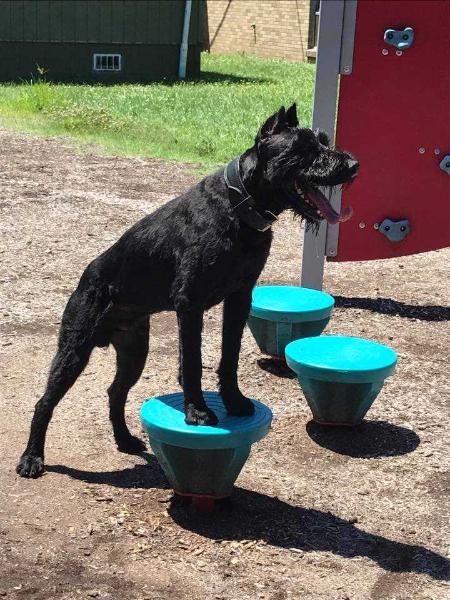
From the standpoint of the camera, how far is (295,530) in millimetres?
4641

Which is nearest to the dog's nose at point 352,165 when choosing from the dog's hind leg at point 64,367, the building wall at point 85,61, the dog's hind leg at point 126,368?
the dog's hind leg at point 126,368

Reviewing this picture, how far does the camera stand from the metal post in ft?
25.0

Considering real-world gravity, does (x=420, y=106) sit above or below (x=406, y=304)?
above

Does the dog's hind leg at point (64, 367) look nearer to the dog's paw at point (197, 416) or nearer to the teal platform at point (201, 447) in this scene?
the teal platform at point (201, 447)

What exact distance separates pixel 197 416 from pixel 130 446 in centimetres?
100

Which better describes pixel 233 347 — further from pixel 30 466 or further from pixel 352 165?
pixel 30 466

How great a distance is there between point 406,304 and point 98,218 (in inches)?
132

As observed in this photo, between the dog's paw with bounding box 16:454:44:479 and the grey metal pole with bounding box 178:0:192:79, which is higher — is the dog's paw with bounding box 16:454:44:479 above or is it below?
below

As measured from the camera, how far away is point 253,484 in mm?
5066

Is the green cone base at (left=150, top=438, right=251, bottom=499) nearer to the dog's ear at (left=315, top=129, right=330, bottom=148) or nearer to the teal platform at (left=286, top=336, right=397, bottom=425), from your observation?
the teal platform at (left=286, top=336, right=397, bottom=425)

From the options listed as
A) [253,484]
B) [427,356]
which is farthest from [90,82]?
[253,484]

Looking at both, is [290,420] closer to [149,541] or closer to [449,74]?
[149,541]

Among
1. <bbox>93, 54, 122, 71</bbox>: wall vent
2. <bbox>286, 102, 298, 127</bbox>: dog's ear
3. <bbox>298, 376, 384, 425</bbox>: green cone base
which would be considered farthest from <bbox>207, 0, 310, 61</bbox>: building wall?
<bbox>286, 102, 298, 127</bbox>: dog's ear

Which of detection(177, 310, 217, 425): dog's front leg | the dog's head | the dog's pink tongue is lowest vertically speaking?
detection(177, 310, 217, 425): dog's front leg
